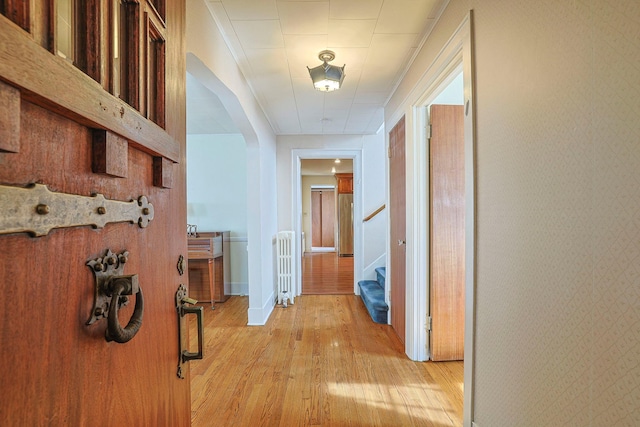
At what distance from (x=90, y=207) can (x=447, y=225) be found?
218cm

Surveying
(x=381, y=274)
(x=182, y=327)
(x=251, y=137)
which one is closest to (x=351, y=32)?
(x=251, y=137)

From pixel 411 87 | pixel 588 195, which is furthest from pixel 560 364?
pixel 411 87

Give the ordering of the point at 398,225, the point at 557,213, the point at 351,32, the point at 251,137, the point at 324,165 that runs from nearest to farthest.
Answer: the point at 557,213
the point at 351,32
the point at 398,225
the point at 251,137
the point at 324,165

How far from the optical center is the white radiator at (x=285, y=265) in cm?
369

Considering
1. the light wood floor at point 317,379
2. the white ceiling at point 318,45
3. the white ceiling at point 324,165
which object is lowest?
the light wood floor at point 317,379

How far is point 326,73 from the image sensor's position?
201 cm

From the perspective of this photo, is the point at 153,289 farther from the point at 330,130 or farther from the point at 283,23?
the point at 330,130

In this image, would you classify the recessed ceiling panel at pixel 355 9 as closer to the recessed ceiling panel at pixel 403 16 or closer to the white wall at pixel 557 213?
the recessed ceiling panel at pixel 403 16

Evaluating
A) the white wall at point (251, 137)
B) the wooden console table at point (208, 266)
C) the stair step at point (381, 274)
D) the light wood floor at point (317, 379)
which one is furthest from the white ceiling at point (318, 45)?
the light wood floor at point (317, 379)

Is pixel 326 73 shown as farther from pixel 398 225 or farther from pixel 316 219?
pixel 316 219

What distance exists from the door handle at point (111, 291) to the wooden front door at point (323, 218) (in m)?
8.89

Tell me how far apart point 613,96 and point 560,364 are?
28.5 inches

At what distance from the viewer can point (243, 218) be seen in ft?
13.5

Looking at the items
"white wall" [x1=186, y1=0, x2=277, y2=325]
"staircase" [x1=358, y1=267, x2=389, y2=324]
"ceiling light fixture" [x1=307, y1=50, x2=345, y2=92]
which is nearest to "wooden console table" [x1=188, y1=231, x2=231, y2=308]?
"white wall" [x1=186, y1=0, x2=277, y2=325]
